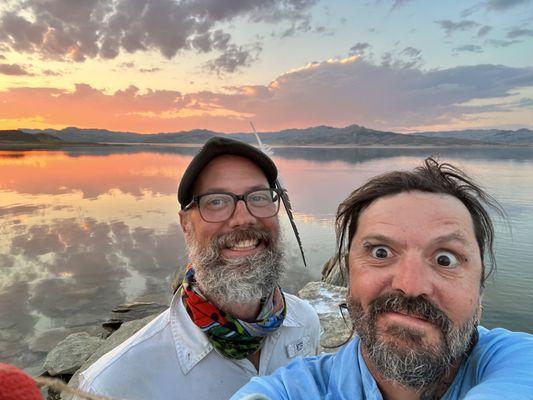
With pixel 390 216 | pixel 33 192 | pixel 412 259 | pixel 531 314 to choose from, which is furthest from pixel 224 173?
pixel 33 192

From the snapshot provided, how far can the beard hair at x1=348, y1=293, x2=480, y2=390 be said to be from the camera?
1641mm

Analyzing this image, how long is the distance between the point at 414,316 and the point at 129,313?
9.23 metres

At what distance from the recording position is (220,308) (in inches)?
107

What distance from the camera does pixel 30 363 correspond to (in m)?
8.08

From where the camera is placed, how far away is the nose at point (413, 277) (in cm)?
168

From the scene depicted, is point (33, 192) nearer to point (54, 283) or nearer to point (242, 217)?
point (54, 283)

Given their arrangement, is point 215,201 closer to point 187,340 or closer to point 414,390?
point 187,340

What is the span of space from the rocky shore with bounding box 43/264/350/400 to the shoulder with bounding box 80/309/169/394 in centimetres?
403

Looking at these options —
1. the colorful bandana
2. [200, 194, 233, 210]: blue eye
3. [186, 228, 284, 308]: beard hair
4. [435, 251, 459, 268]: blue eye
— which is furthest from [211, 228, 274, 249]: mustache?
[435, 251, 459, 268]: blue eye

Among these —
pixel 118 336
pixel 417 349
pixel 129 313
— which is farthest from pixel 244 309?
pixel 129 313

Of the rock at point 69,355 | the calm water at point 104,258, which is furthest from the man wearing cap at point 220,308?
the rock at point 69,355

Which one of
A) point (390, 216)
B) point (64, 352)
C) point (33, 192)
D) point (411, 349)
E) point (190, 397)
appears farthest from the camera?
point (33, 192)

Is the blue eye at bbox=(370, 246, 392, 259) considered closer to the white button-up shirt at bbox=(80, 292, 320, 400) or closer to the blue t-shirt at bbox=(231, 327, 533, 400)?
the blue t-shirt at bbox=(231, 327, 533, 400)

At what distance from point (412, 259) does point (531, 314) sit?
36.9ft
